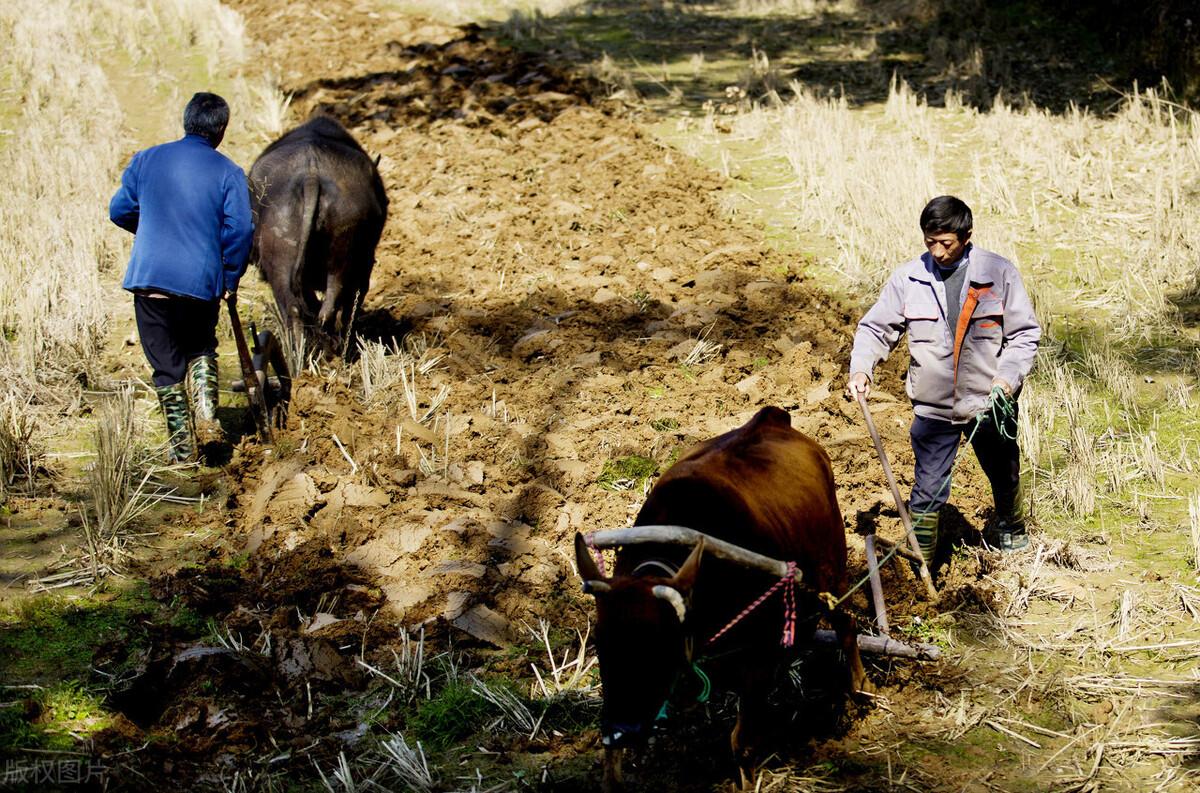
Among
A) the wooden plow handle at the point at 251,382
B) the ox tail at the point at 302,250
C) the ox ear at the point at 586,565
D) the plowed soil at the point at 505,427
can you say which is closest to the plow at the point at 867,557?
the ox ear at the point at 586,565

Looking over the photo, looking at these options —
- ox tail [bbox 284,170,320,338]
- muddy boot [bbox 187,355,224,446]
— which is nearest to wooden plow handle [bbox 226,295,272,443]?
muddy boot [bbox 187,355,224,446]

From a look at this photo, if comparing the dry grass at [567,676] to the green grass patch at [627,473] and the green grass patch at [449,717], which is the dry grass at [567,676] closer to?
A: the green grass patch at [449,717]

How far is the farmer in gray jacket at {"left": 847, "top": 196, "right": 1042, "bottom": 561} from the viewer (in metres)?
5.09

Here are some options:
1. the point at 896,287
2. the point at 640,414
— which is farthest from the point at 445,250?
the point at 896,287

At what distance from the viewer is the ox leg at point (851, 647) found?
4.56 m

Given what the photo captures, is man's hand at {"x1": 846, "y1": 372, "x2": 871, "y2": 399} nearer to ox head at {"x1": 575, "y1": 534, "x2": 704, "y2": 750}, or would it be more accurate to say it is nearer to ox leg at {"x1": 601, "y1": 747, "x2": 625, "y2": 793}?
ox head at {"x1": 575, "y1": 534, "x2": 704, "y2": 750}

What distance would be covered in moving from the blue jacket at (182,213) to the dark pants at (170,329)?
169 millimetres

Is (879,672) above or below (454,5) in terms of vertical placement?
below

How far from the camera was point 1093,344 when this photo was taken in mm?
8039

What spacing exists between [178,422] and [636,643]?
4.39 meters

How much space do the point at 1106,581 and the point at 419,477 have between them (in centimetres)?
369

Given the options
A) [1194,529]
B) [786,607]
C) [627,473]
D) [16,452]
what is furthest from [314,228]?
[1194,529]

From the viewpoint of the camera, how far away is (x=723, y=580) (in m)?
3.87

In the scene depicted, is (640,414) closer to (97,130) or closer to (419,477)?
(419,477)
